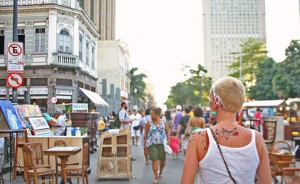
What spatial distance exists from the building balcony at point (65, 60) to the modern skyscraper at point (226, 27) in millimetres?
82916

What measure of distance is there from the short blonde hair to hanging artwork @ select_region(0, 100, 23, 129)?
6995mm

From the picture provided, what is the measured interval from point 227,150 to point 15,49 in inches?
337

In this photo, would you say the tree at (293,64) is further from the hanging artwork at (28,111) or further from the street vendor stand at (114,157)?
the street vendor stand at (114,157)

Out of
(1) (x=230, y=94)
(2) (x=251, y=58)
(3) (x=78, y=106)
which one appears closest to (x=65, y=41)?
(3) (x=78, y=106)

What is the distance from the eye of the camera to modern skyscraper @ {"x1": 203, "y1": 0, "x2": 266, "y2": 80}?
10712cm

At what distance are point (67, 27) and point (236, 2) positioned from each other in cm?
9629

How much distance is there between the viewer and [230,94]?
7.29 ft

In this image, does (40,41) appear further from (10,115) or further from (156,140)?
(156,140)

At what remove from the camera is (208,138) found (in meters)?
2.14

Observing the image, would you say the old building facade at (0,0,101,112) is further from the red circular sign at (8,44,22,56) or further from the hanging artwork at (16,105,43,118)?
the red circular sign at (8,44,22,56)

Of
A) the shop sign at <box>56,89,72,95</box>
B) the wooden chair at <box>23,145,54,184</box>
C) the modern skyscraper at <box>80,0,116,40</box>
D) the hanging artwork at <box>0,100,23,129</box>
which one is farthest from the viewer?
the modern skyscraper at <box>80,0,116,40</box>

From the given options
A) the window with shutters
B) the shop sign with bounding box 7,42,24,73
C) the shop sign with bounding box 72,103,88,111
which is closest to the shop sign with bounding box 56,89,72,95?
the window with shutters

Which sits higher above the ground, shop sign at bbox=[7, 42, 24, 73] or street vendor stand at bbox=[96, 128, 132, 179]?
shop sign at bbox=[7, 42, 24, 73]

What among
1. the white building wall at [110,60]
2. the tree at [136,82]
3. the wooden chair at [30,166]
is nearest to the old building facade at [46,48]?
the wooden chair at [30,166]
